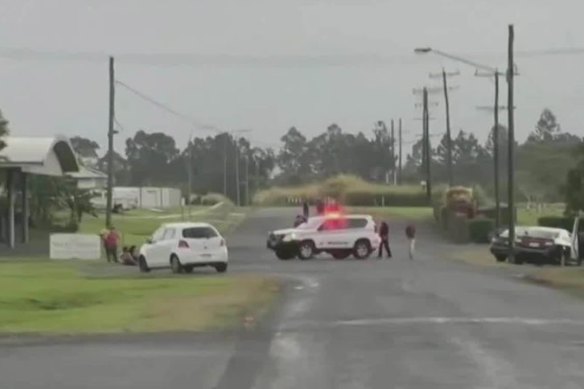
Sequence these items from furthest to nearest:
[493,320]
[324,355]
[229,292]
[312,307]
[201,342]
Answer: [229,292]
[312,307]
[493,320]
[201,342]
[324,355]

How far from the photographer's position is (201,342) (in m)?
18.0

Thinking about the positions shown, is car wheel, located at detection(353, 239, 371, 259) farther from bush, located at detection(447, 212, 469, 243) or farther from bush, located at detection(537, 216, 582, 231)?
bush, located at detection(447, 212, 469, 243)

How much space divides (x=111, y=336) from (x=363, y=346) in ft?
13.7

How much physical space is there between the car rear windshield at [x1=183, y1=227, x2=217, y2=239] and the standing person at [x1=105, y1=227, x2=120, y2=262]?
12.7 metres

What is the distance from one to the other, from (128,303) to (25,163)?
41119 millimetres

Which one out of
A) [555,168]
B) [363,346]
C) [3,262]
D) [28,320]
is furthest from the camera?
[555,168]

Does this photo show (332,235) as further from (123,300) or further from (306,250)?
(123,300)

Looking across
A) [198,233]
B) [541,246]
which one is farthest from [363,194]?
[198,233]

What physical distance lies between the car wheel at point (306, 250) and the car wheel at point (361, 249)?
177cm

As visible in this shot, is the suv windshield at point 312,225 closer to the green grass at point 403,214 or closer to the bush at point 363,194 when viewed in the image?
the green grass at point 403,214

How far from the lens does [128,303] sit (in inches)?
1020

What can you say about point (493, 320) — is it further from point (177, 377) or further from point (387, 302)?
point (177, 377)

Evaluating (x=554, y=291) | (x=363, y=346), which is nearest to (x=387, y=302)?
(x=554, y=291)

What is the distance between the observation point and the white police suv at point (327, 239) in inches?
2112
